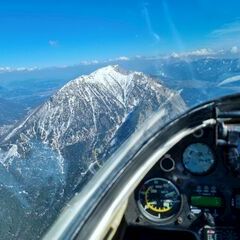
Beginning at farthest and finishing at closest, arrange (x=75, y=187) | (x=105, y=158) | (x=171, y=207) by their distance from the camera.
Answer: (x=171, y=207) < (x=105, y=158) < (x=75, y=187)

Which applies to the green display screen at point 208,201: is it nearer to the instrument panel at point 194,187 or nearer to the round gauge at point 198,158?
the instrument panel at point 194,187

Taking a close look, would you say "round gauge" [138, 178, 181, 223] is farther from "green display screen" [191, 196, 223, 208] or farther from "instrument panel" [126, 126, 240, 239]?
"green display screen" [191, 196, 223, 208]

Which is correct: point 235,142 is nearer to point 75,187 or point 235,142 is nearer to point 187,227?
point 187,227

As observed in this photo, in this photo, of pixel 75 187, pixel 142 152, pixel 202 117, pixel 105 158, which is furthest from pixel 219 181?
pixel 75 187

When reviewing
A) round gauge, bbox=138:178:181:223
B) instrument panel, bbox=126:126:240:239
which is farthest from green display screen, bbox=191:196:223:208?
round gauge, bbox=138:178:181:223

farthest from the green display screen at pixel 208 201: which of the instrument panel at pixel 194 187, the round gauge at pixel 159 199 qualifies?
the round gauge at pixel 159 199

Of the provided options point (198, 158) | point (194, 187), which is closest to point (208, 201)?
point (194, 187)
